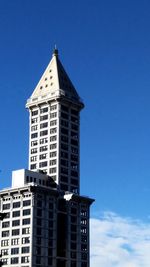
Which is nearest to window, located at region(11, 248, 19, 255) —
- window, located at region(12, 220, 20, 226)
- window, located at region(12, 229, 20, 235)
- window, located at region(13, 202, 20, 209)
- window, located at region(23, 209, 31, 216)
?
window, located at region(12, 229, 20, 235)

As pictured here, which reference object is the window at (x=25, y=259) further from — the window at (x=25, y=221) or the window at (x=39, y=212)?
the window at (x=39, y=212)

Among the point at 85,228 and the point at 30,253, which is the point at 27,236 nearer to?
the point at 30,253

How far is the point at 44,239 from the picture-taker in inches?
7269

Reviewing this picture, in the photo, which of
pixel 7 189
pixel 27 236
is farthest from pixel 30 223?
pixel 7 189

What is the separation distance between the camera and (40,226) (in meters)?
185

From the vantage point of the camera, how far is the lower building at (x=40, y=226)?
183 meters

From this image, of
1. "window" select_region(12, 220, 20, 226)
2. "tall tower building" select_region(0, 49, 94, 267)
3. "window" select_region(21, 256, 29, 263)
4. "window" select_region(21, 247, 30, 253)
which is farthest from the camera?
"window" select_region(12, 220, 20, 226)

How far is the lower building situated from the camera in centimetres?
18275

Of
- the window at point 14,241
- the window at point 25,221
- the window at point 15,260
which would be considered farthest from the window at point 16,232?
the window at point 15,260

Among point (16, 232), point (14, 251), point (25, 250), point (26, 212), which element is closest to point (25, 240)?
point (25, 250)

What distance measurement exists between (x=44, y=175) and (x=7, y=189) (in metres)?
14.4

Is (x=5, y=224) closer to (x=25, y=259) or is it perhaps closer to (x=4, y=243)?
(x=4, y=243)

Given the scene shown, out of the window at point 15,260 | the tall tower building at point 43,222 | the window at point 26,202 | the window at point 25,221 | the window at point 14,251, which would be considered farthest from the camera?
the window at point 26,202

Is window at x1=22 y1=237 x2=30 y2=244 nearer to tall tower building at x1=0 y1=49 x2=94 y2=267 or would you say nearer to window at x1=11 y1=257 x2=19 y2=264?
tall tower building at x1=0 y1=49 x2=94 y2=267
